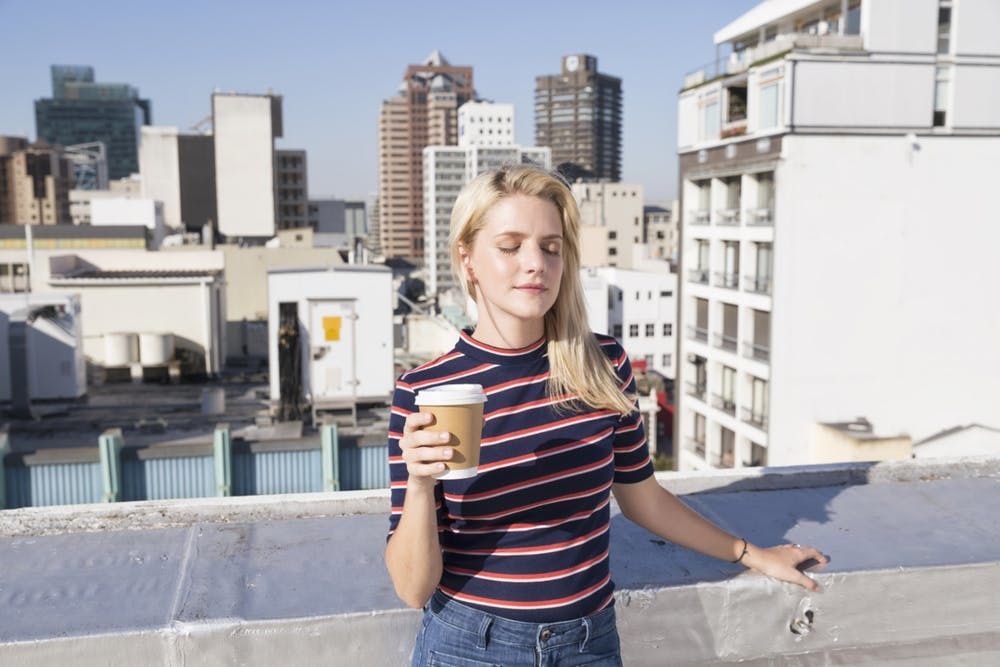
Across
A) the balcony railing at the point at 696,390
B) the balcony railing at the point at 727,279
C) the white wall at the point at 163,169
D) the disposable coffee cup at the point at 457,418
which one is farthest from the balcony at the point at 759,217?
the white wall at the point at 163,169

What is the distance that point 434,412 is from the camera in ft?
6.18

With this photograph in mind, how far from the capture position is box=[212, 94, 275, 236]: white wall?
76.8 meters

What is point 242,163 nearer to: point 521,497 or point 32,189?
point 32,189

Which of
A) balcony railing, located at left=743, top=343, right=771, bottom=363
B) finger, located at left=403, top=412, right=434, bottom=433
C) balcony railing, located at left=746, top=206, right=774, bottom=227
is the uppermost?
balcony railing, located at left=746, top=206, right=774, bottom=227

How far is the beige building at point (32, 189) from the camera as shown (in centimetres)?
12900

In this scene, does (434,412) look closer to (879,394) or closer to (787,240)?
(787,240)

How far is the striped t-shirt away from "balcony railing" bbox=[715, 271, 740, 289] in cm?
2848

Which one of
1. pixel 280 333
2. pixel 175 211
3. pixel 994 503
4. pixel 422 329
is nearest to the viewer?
pixel 994 503

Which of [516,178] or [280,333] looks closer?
[516,178]

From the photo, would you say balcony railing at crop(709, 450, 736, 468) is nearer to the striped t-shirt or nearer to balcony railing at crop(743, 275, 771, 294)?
balcony railing at crop(743, 275, 771, 294)

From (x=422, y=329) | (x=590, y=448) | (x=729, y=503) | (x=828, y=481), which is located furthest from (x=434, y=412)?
(x=422, y=329)

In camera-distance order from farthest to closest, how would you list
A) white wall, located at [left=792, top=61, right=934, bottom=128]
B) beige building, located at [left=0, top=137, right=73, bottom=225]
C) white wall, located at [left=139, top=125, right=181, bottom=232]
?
1. beige building, located at [left=0, top=137, right=73, bottom=225]
2. white wall, located at [left=139, top=125, right=181, bottom=232]
3. white wall, located at [left=792, top=61, right=934, bottom=128]

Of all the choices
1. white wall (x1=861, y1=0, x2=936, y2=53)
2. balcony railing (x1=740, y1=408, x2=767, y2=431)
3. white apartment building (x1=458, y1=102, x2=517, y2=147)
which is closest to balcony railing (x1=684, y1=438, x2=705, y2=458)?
balcony railing (x1=740, y1=408, x2=767, y2=431)

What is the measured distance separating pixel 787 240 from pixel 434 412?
26885 mm
